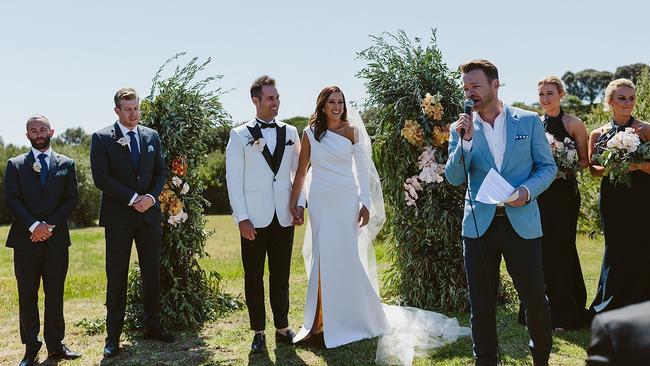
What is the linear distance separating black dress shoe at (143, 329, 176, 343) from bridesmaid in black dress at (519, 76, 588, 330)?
3888 millimetres

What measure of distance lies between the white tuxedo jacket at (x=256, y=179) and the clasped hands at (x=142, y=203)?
0.79 metres

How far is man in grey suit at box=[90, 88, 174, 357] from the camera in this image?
6230mm

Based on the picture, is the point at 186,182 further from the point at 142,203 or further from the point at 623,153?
the point at 623,153

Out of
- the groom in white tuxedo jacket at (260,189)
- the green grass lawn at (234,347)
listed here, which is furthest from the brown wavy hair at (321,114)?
the green grass lawn at (234,347)

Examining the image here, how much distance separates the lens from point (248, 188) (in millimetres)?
6223

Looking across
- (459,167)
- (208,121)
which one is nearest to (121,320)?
(208,121)

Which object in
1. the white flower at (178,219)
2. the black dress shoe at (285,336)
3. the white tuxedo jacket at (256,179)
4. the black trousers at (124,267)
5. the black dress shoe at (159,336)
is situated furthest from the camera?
the white flower at (178,219)

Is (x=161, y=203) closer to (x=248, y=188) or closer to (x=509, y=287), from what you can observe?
(x=248, y=188)

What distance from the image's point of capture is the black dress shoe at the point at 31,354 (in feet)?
19.4

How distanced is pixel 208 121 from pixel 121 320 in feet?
8.09

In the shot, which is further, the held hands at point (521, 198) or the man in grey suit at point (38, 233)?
the man in grey suit at point (38, 233)

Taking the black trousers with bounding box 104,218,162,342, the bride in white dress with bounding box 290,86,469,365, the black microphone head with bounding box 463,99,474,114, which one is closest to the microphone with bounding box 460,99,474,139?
the black microphone head with bounding box 463,99,474,114

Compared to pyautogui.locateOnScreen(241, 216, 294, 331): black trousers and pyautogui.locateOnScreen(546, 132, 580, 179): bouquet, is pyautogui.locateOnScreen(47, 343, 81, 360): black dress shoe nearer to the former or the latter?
pyautogui.locateOnScreen(241, 216, 294, 331): black trousers

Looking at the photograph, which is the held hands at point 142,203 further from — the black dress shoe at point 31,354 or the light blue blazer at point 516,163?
the light blue blazer at point 516,163
